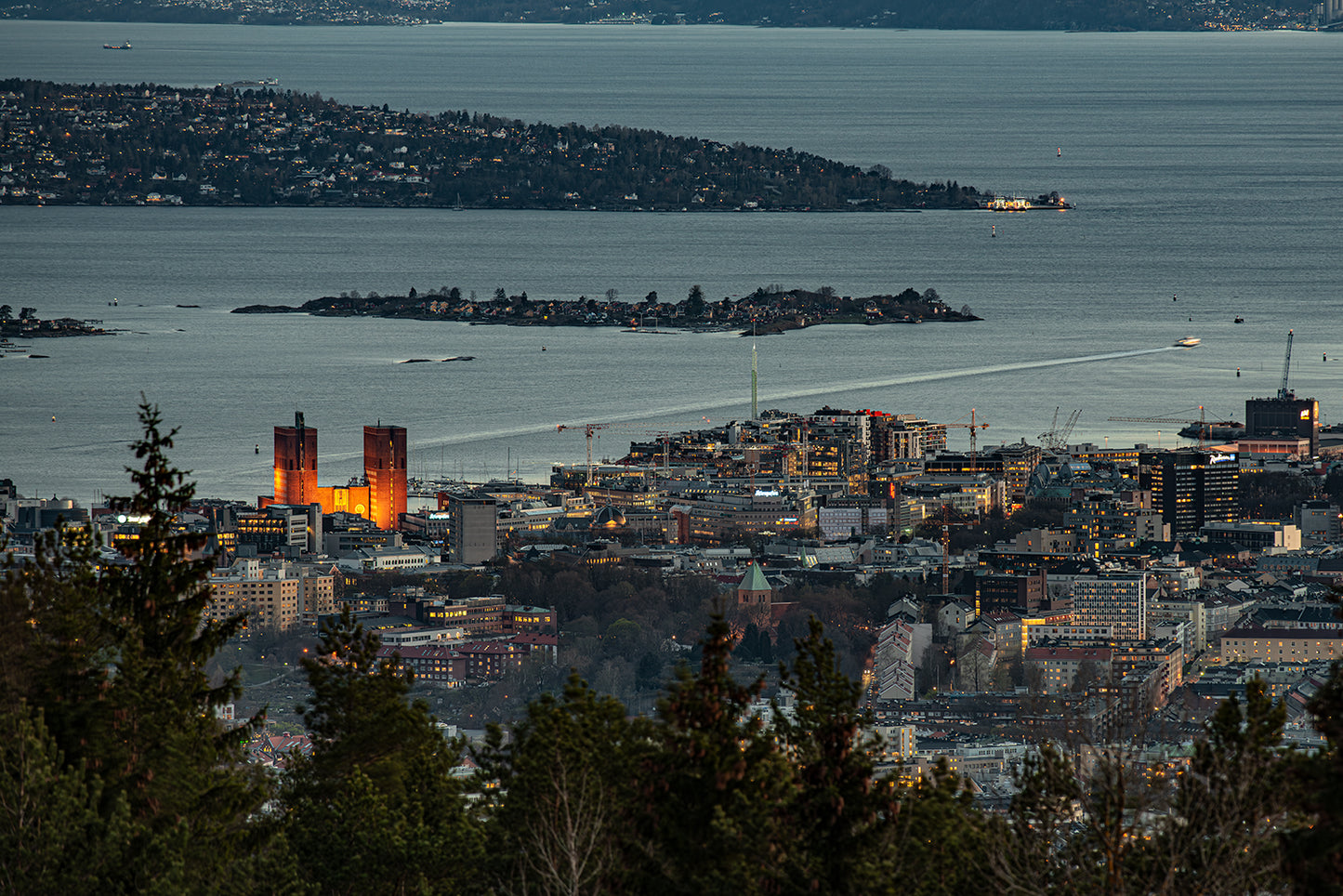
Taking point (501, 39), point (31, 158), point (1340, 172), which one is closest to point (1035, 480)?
point (1340, 172)

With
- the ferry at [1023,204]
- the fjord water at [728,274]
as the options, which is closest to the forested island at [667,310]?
the fjord water at [728,274]

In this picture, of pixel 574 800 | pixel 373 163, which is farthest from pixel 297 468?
pixel 373 163

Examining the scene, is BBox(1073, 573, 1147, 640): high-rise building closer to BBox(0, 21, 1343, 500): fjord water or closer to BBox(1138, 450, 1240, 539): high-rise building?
BBox(1138, 450, 1240, 539): high-rise building

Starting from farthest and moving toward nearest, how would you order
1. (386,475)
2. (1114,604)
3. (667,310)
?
1. (667,310)
2. (386,475)
3. (1114,604)

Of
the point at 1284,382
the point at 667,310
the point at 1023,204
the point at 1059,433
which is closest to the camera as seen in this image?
the point at 1059,433

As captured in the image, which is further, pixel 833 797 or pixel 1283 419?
pixel 1283 419

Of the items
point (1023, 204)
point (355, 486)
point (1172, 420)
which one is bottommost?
point (355, 486)

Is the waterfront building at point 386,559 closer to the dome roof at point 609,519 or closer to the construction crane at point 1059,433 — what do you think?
the dome roof at point 609,519

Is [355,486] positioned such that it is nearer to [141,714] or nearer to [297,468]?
[297,468]

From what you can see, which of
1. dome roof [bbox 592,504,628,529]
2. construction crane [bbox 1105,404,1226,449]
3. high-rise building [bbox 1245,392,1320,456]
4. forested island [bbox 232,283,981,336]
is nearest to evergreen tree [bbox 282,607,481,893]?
dome roof [bbox 592,504,628,529]
